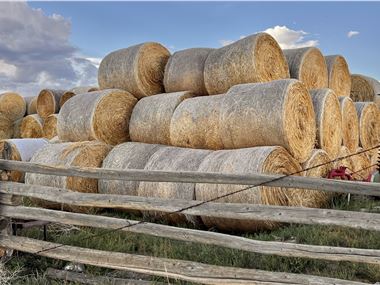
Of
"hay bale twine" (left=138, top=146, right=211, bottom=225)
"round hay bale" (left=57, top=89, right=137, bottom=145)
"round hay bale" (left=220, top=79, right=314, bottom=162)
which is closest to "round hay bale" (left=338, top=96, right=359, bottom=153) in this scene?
"round hay bale" (left=220, top=79, right=314, bottom=162)

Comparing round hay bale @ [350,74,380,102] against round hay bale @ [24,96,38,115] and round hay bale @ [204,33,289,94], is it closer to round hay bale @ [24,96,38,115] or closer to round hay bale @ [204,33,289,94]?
round hay bale @ [204,33,289,94]

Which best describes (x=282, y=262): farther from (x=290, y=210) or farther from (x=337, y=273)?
(x=290, y=210)

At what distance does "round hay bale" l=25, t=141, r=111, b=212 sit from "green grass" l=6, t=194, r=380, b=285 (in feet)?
5.68

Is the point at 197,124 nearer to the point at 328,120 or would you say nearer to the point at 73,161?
the point at 73,161

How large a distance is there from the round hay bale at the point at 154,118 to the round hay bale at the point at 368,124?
447cm

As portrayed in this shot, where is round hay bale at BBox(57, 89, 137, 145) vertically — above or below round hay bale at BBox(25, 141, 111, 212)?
above

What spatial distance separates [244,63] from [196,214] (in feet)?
13.6

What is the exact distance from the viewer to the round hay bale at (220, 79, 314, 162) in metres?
6.95

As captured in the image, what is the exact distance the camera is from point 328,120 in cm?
859

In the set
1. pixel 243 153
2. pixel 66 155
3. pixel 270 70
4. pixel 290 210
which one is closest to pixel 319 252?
pixel 290 210

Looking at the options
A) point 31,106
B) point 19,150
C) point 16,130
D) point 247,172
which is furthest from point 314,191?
point 31,106

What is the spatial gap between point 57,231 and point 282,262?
3.52m

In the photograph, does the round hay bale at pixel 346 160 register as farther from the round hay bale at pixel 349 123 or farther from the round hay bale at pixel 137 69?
the round hay bale at pixel 137 69

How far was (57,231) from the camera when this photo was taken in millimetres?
6934
